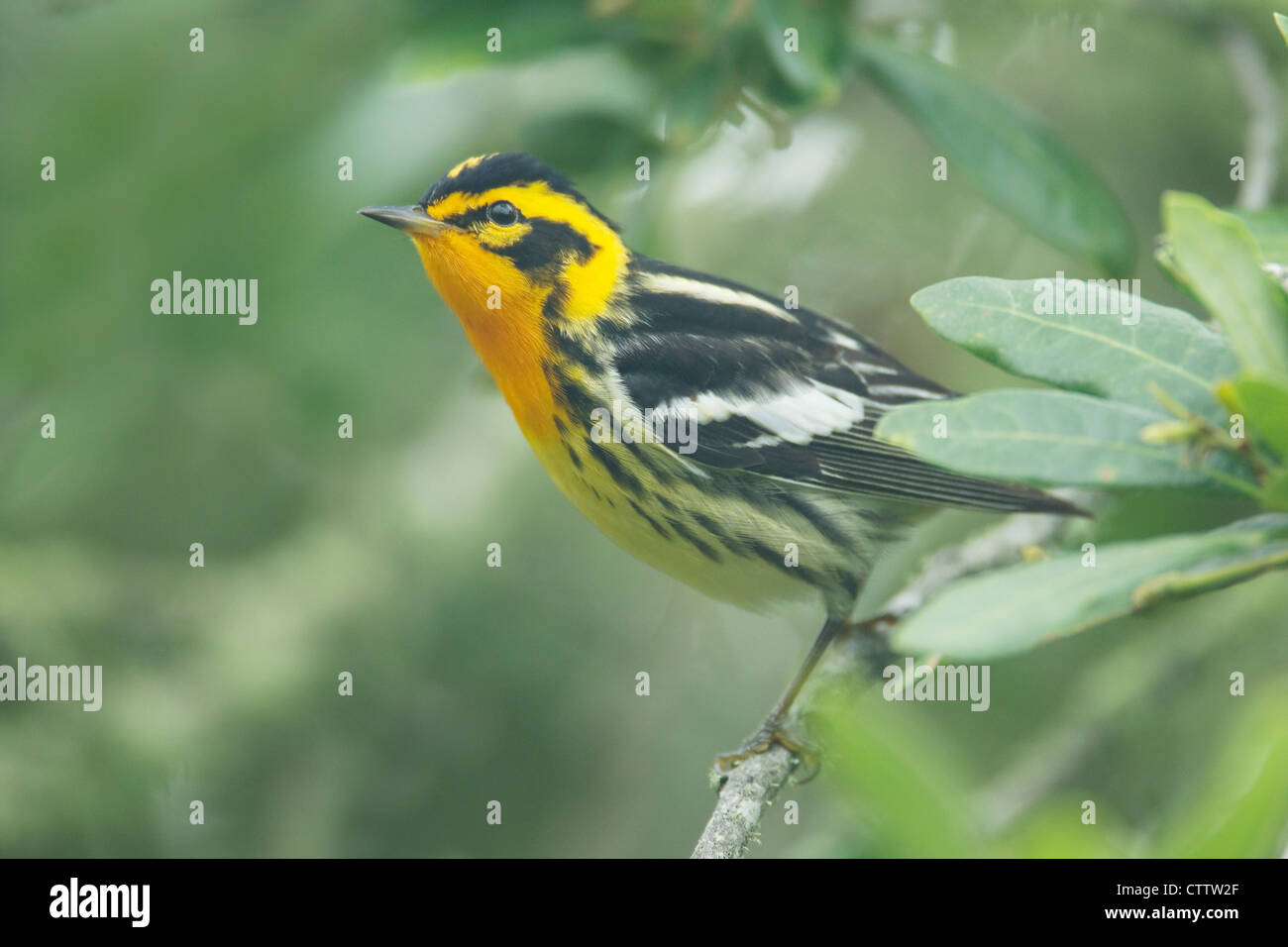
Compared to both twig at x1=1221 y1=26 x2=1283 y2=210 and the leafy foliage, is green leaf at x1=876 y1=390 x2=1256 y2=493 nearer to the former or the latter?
the leafy foliage

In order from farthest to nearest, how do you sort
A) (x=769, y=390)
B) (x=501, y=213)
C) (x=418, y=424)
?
(x=418, y=424), (x=769, y=390), (x=501, y=213)

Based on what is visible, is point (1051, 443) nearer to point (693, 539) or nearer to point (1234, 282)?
point (1234, 282)

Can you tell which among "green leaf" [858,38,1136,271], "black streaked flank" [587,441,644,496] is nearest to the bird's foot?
"black streaked flank" [587,441,644,496]

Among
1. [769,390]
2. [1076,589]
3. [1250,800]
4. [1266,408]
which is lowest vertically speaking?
[1250,800]

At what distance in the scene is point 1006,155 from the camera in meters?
3.50

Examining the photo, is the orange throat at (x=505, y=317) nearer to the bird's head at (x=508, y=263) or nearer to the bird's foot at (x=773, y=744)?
the bird's head at (x=508, y=263)

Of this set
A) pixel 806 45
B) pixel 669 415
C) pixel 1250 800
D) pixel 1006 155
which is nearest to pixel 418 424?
pixel 669 415

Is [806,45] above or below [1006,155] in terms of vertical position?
above

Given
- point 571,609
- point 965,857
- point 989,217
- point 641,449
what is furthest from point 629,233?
point 965,857

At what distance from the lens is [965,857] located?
1.20 meters

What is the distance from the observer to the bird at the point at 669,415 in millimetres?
3230

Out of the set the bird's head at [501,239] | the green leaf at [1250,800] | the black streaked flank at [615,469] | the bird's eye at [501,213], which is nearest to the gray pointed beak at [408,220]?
the bird's head at [501,239]

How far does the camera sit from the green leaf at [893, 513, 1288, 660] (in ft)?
4.25

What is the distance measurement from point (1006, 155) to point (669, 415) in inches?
52.7
